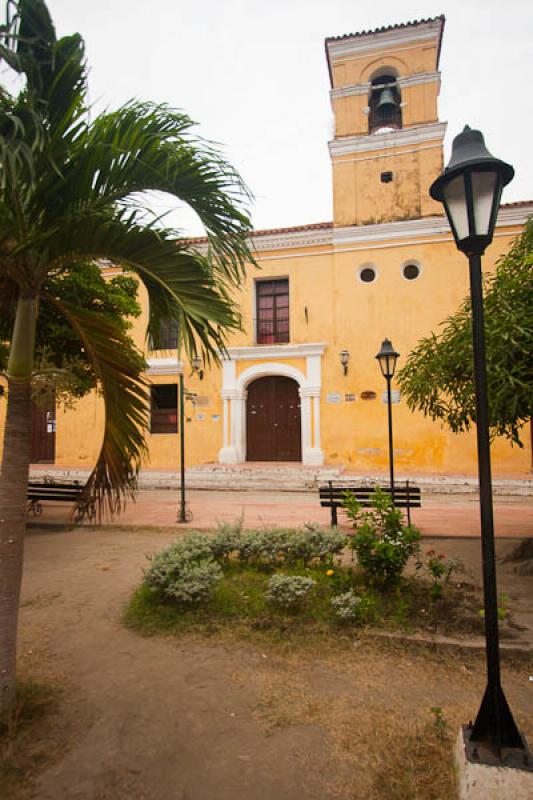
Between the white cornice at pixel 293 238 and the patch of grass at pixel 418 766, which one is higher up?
the white cornice at pixel 293 238

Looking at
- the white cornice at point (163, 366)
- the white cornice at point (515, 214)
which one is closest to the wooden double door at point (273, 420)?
the white cornice at point (163, 366)

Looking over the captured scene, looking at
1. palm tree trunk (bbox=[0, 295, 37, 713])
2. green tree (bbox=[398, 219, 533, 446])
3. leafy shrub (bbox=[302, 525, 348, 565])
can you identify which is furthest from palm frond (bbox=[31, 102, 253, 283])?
leafy shrub (bbox=[302, 525, 348, 565])

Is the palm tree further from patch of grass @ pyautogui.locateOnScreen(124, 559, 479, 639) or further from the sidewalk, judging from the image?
the sidewalk

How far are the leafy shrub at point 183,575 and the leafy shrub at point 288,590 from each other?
534 millimetres

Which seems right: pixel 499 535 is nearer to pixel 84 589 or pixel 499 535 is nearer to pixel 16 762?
pixel 84 589

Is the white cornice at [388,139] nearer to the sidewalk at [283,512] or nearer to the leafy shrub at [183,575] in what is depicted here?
the sidewalk at [283,512]

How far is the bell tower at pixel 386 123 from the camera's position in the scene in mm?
14125

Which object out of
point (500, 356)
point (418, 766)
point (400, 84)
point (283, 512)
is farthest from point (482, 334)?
point (400, 84)

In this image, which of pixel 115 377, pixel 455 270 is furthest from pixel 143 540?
pixel 455 270

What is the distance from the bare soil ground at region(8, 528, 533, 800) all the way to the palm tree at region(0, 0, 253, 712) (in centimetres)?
60

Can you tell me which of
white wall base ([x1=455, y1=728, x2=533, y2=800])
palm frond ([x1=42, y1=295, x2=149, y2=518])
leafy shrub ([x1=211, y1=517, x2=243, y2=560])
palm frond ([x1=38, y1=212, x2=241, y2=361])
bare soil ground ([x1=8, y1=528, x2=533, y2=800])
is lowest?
bare soil ground ([x1=8, y1=528, x2=533, y2=800])

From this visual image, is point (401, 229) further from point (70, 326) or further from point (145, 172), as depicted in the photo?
point (145, 172)

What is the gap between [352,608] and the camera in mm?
Answer: 3605

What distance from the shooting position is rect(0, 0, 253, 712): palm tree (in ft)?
7.74
